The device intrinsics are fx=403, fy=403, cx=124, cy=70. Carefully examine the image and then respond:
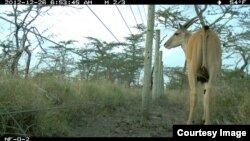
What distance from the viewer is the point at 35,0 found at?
20.5ft

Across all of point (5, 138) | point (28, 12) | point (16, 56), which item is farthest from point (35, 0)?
point (28, 12)

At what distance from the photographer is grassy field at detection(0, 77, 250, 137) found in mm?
5180

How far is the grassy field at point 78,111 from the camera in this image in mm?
5180

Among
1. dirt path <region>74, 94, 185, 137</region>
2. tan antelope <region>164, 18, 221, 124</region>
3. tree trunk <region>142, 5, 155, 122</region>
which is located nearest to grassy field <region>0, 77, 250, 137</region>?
dirt path <region>74, 94, 185, 137</region>

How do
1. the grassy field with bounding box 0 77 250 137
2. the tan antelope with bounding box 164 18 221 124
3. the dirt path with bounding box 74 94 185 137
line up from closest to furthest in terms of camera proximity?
the grassy field with bounding box 0 77 250 137, the dirt path with bounding box 74 94 185 137, the tan antelope with bounding box 164 18 221 124

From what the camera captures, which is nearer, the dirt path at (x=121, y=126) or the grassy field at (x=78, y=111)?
the grassy field at (x=78, y=111)

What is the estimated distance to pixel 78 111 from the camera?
23.7 ft

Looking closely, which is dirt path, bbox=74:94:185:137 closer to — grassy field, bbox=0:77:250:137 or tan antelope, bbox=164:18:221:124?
grassy field, bbox=0:77:250:137

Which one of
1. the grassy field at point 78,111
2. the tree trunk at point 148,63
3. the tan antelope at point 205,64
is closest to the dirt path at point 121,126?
the grassy field at point 78,111

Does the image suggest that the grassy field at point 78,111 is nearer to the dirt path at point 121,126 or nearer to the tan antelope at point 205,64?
the dirt path at point 121,126

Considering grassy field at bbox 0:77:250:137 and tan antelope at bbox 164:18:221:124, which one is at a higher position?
tan antelope at bbox 164:18:221:124

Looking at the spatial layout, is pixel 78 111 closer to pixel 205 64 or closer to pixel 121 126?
pixel 121 126

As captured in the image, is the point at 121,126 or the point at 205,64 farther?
the point at 121,126

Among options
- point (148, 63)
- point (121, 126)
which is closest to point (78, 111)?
point (121, 126)
